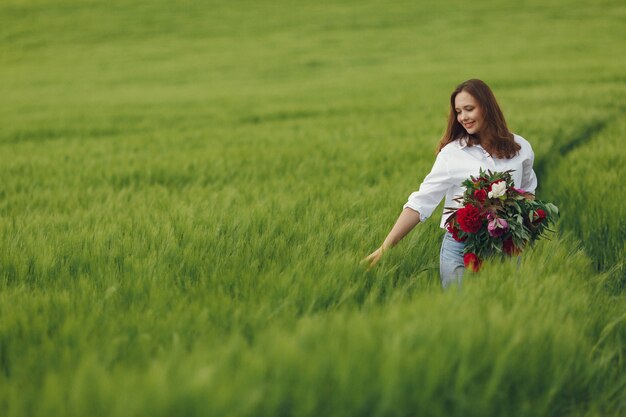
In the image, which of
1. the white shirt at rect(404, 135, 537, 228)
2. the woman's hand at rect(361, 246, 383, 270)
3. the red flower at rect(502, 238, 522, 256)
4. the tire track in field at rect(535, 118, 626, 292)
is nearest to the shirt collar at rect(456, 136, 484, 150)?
the white shirt at rect(404, 135, 537, 228)

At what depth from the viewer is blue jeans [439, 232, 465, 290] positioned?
215 cm

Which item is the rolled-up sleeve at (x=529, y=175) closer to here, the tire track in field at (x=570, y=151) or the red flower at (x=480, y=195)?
the red flower at (x=480, y=195)

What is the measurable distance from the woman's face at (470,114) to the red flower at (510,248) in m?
0.53

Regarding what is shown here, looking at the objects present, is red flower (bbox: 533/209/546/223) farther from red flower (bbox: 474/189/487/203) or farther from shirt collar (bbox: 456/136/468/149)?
shirt collar (bbox: 456/136/468/149)

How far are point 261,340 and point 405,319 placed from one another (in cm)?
43

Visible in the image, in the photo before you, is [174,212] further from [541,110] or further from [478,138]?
[541,110]

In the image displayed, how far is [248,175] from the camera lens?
177 inches

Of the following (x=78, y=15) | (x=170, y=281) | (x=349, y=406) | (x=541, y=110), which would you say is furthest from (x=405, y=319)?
(x=78, y=15)

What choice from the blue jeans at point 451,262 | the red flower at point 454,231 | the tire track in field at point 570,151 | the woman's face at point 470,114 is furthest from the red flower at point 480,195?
the tire track in field at point 570,151

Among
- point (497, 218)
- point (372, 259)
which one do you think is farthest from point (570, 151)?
point (372, 259)

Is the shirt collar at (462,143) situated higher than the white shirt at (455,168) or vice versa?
the shirt collar at (462,143)

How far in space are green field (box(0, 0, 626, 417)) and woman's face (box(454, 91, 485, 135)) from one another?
0.61 m

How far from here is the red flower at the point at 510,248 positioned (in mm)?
2045

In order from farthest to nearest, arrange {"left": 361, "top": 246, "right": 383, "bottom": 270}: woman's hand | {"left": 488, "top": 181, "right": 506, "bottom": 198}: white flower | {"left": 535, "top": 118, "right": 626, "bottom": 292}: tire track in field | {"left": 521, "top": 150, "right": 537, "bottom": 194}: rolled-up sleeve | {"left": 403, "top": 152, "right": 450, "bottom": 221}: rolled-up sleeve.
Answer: {"left": 535, "top": 118, "right": 626, "bottom": 292}: tire track in field < {"left": 521, "top": 150, "right": 537, "bottom": 194}: rolled-up sleeve < {"left": 403, "top": 152, "right": 450, "bottom": 221}: rolled-up sleeve < {"left": 361, "top": 246, "right": 383, "bottom": 270}: woman's hand < {"left": 488, "top": 181, "right": 506, "bottom": 198}: white flower
